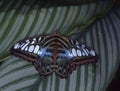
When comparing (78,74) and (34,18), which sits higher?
(34,18)

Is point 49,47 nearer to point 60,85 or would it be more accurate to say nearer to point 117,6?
point 60,85

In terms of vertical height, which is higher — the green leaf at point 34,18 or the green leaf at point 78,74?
the green leaf at point 34,18

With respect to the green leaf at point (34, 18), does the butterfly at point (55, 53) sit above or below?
below

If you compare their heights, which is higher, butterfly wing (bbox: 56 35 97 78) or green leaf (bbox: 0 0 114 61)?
green leaf (bbox: 0 0 114 61)
